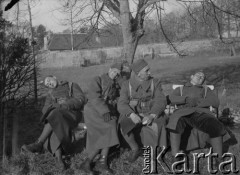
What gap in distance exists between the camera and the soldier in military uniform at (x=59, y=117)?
491 cm

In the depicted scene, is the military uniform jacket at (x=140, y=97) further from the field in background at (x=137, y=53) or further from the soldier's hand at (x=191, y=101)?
the field in background at (x=137, y=53)

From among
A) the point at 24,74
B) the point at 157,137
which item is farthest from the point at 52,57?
the point at 157,137

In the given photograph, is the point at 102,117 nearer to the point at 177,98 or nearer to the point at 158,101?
the point at 158,101

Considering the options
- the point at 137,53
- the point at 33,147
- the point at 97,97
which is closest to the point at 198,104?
the point at 97,97

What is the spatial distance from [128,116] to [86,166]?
0.88 meters

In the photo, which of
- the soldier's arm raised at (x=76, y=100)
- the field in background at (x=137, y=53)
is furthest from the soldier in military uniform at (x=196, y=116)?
the field in background at (x=137, y=53)

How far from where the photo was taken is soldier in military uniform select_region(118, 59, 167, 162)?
4859 millimetres

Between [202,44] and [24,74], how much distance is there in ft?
80.1

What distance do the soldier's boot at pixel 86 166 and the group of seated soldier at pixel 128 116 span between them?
0.04ft

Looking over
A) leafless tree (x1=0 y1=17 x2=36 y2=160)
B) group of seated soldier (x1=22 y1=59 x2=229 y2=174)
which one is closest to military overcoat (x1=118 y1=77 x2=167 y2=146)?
group of seated soldier (x1=22 y1=59 x2=229 y2=174)

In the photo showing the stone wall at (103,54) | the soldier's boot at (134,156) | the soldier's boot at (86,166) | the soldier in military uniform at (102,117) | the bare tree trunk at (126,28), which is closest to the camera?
the soldier's boot at (86,166)

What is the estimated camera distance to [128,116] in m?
4.89

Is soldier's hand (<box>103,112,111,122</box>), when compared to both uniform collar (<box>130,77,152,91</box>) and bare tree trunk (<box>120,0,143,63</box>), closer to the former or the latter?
uniform collar (<box>130,77,152,91</box>)

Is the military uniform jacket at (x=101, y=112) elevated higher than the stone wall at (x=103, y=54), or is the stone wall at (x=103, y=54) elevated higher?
the stone wall at (x=103, y=54)
